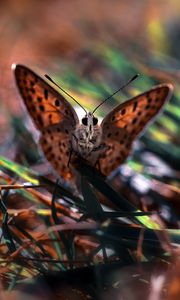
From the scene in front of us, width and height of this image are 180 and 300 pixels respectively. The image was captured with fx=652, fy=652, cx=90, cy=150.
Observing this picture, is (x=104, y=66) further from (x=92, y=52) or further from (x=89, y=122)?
(x=89, y=122)

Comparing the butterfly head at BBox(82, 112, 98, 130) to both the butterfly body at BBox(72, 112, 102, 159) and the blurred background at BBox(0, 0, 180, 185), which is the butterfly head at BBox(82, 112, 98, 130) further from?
the blurred background at BBox(0, 0, 180, 185)

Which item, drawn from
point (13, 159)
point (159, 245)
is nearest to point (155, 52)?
point (13, 159)

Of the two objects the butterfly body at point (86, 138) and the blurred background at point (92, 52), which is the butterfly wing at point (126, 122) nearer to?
the butterfly body at point (86, 138)

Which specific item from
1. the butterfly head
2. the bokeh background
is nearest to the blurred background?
the bokeh background

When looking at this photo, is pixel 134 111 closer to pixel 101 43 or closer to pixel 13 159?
pixel 13 159

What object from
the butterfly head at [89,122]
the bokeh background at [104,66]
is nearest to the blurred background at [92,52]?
the bokeh background at [104,66]

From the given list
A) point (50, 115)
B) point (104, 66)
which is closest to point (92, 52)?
point (104, 66)
